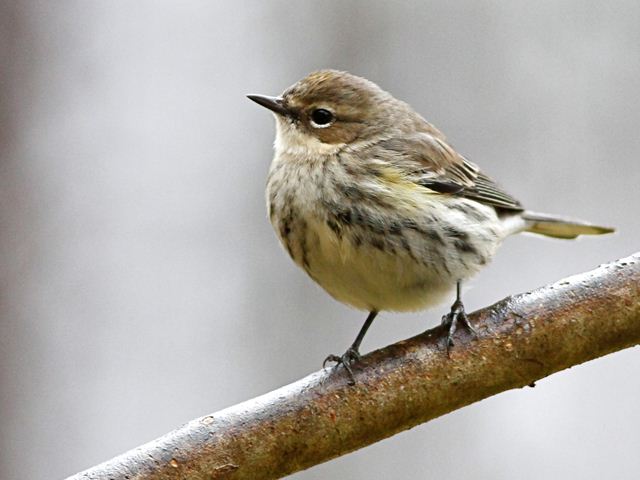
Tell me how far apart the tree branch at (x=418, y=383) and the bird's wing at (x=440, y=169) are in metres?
1.19

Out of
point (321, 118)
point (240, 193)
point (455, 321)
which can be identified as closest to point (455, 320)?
point (455, 321)

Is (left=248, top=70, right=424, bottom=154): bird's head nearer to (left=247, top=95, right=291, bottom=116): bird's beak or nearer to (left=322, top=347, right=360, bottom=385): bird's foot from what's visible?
(left=247, top=95, right=291, bottom=116): bird's beak

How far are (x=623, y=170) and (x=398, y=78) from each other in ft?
7.42

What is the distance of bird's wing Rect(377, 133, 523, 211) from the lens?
513 cm

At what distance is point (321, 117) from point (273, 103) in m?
0.26

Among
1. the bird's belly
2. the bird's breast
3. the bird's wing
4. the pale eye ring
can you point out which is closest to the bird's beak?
the pale eye ring

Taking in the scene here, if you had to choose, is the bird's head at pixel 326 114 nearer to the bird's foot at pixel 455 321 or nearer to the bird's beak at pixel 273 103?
the bird's beak at pixel 273 103

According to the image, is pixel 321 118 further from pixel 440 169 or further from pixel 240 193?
pixel 240 193

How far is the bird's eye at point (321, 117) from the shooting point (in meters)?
5.30

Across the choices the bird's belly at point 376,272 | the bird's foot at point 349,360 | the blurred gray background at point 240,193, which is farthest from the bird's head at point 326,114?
the blurred gray background at point 240,193

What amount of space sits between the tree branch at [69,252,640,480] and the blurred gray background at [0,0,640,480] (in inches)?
180

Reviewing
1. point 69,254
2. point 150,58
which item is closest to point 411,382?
point 69,254

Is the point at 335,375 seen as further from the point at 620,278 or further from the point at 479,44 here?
the point at 479,44

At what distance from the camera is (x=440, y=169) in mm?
5320
